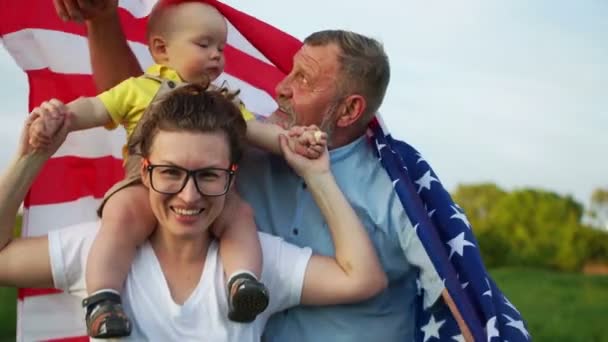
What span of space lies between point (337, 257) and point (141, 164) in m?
0.69

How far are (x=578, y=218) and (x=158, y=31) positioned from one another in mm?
16089

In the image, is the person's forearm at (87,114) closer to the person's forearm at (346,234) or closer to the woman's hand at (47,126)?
the woman's hand at (47,126)

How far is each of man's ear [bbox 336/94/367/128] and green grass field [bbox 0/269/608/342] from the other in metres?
9.92

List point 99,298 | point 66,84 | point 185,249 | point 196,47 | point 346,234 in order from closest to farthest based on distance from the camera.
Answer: point 99,298
point 185,249
point 346,234
point 196,47
point 66,84

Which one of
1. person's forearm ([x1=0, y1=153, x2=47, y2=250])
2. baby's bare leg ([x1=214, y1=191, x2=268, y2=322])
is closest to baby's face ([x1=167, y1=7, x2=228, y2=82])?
baby's bare leg ([x1=214, y1=191, x2=268, y2=322])

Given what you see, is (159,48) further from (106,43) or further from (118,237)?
(118,237)

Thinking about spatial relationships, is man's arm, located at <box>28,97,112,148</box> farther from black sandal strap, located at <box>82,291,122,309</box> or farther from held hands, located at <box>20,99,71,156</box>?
black sandal strap, located at <box>82,291,122,309</box>

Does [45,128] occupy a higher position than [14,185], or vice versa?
[45,128]

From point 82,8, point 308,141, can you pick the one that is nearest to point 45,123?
point 82,8

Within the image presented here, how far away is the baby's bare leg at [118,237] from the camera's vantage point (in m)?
3.07

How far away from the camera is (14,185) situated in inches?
124

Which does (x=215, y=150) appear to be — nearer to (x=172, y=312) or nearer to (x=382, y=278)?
(x=172, y=312)

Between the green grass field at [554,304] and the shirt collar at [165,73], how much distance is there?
9.91 metres

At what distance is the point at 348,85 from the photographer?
373 centimetres
